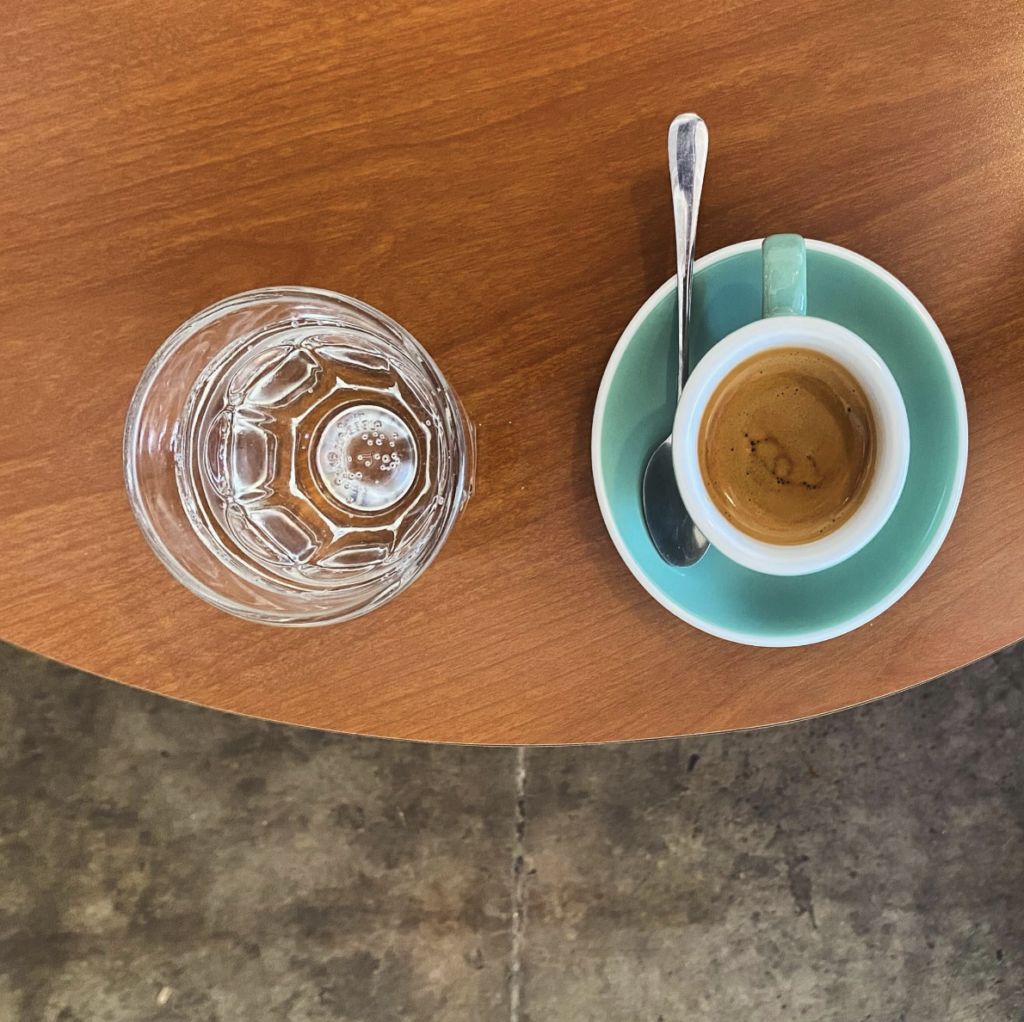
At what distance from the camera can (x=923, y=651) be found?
806mm

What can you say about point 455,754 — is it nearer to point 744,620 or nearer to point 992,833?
point 744,620

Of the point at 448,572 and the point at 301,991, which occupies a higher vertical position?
the point at 448,572

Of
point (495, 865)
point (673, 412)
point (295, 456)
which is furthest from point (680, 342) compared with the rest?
point (495, 865)

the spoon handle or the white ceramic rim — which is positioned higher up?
the spoon handle

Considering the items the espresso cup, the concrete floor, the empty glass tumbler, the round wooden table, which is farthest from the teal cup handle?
the concrete floor

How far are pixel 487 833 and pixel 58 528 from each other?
930 mm

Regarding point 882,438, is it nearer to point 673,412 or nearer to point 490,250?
point 673,412

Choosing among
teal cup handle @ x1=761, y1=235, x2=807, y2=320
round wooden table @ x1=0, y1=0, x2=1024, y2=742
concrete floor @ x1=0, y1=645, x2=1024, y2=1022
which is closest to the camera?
teal cup handle @ x1=761, y1=235, x2=807, y2=320

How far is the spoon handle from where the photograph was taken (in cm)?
Result: 72

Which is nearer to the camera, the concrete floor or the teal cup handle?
the teal cup handle

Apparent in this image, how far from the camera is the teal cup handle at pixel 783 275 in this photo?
65 centimetres

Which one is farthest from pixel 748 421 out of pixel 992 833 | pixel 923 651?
pixel 992 833

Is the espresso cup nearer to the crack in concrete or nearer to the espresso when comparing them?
the espresso

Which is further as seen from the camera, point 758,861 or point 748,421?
point 758,861
